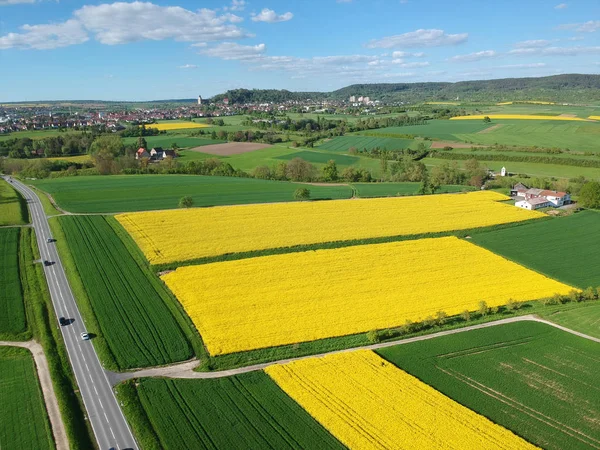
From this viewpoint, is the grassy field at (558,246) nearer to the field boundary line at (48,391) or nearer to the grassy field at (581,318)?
the grassy field at (581,318)

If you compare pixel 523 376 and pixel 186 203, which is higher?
pixel 186 203

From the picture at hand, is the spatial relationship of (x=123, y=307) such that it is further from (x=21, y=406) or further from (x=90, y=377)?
(x=21, y=406)

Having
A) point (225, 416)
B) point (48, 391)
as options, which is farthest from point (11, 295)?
point (225, 416)

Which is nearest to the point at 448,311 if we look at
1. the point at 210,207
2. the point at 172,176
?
the point at 210,207

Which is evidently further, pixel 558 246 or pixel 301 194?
pixel 301 194

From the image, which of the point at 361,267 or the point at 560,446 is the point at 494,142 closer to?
the point at 361,267

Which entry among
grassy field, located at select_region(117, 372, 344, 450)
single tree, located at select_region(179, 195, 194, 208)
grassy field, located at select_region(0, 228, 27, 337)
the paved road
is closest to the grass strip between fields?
the paved road

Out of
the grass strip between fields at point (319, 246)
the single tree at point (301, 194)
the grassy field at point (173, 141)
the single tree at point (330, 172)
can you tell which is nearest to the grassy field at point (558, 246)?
the grass strip between fields at point (319, 246)
